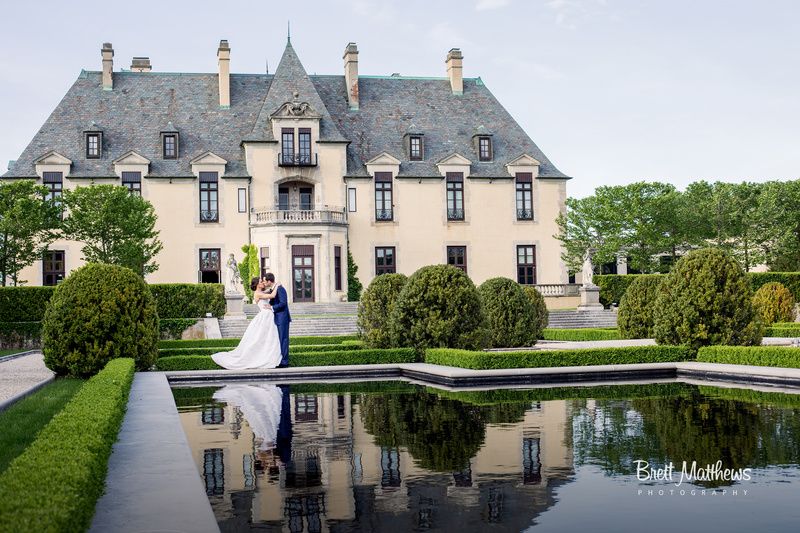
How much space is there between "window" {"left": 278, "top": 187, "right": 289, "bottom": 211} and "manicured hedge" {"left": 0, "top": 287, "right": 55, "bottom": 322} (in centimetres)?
1383

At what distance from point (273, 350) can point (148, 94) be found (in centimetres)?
3091

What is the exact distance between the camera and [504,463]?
9047mm

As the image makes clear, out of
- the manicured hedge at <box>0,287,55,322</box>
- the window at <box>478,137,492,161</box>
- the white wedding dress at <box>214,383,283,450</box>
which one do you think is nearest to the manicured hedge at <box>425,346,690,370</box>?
the white wedding dress at <box>214,383,283,450</box>

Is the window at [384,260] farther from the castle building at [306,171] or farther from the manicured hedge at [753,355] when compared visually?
the manicured hedge at [753,355]

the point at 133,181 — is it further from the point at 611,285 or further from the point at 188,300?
the point at 611,285

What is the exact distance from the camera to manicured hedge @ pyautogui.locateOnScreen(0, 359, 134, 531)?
5.39 meters

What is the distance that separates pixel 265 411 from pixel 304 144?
32856mm

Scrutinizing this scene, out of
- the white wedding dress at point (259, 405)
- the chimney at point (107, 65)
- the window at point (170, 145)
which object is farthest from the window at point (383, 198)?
the white wedding dress at point (259, 405)

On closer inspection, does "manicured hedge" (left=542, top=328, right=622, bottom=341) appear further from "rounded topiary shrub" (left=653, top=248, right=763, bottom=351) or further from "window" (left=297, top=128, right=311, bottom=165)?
"window" (left=297, top=128, right=311, bottom=165)

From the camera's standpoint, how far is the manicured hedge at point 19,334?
110ft

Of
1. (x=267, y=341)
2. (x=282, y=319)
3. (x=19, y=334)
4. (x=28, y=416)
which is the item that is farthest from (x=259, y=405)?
(x=19, y=334)

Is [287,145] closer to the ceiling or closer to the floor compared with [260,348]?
closer to the ceiling

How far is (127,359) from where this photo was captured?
60.5ft

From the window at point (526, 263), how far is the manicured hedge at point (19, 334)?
2450 cm
